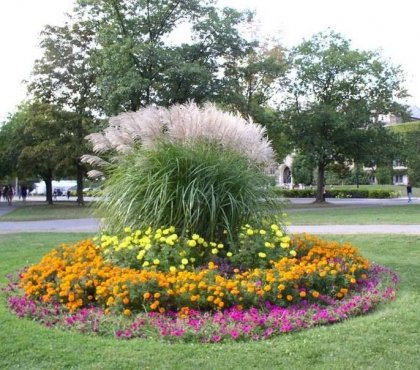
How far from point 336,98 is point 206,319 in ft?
106

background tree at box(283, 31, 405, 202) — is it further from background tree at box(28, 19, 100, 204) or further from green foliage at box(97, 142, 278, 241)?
green foliage at box(97, 142, 278, 241)

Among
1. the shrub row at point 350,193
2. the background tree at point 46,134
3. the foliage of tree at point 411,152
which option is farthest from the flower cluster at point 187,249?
the shrub row at point 350,193

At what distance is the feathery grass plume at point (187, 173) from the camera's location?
22.3 ft

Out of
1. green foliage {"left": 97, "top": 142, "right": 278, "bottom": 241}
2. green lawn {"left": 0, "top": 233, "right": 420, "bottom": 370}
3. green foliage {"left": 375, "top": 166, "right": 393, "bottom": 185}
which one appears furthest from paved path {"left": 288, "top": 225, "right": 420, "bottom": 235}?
green foliage {"left": 375, "top": 166, "right": 393, "bottom": 185}

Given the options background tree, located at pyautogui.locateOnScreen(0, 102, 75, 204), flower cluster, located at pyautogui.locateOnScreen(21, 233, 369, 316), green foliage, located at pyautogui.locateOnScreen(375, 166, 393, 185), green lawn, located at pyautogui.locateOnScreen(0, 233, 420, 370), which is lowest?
green lawn, located at pyautogui.locateOnScreen(0, 233, 420, 370)

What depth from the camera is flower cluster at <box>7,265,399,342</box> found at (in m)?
4.85

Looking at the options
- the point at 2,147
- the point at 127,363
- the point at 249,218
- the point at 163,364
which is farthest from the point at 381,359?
the point at 2,147

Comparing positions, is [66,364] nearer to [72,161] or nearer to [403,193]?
[72,161]

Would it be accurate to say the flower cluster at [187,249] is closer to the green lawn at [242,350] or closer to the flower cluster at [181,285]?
the flower cluster at [181,285]

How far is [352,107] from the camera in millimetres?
34719

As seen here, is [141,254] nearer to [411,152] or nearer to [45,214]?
[45,214]

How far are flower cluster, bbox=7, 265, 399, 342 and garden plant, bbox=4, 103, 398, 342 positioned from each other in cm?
1

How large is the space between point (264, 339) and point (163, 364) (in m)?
1.04

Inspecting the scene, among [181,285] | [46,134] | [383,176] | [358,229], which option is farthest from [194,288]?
[383,176]
